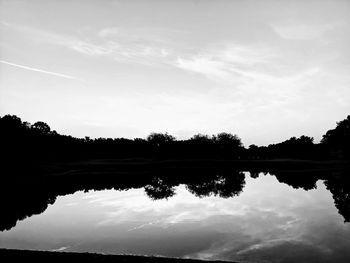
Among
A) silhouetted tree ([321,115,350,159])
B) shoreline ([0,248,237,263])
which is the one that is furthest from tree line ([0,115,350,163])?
shoreline ([0,248,237,263])

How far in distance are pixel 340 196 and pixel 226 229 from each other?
18.2 metres

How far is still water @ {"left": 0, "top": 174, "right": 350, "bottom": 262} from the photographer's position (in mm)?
16609

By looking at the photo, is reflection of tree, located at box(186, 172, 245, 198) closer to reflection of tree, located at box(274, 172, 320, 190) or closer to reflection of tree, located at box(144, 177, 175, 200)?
reflection of tree, located at box(144, 177, 175, 200)

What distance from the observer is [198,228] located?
21844 millimetres

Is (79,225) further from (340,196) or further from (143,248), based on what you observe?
(340,196)

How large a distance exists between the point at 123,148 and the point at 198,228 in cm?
15019

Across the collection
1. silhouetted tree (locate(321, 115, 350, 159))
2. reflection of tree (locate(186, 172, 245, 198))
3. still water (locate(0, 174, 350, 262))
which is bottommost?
still water (locate(0, 174, 350, 262))

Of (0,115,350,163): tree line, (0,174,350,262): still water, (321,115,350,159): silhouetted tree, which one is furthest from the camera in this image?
(321,115,350,159): silhouetted tree

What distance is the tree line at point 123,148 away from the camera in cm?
7437

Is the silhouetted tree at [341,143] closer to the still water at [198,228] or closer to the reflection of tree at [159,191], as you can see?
the still water at [198,228]

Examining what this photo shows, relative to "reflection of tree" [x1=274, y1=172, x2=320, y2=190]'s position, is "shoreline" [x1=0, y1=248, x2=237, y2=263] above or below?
below

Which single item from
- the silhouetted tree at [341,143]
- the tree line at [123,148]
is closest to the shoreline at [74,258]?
the tree line at [123,148]

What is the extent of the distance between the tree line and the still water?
46752mm

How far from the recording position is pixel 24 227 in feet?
76.1
